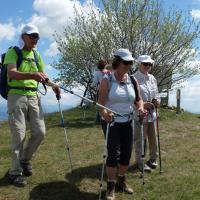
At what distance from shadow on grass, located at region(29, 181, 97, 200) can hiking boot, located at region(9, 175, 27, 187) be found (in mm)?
226

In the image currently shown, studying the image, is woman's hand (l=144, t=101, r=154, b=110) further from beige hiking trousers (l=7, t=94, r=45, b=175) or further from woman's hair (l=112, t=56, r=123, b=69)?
beige hiking trousers (l=7, t=94, r=45, b=175)

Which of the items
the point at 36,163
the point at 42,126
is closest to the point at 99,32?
the point at 36,163

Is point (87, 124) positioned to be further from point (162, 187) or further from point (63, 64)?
point (162, 187)

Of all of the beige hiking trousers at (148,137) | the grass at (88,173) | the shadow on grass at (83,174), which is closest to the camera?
the grass at (88,173)

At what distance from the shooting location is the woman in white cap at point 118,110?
6.74 meters

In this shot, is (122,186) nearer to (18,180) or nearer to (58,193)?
(58,193)

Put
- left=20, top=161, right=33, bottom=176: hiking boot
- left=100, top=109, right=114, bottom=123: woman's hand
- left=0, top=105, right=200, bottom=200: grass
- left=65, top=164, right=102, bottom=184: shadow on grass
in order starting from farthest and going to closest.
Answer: left=65, top=164, right=102, bottom=184: shadow on grass → left=20, top=161, right=33, bottom=176: hiking boot → left=0, top=105, right=200, bottom=200: grass → left=100, top=109, right=114, bottom=123: woman's hand

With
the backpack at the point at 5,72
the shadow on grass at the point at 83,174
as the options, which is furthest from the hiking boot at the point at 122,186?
the backpack at the point at 5,72

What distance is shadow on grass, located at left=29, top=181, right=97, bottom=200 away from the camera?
7035mm

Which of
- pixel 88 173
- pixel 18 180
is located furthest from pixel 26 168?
pixel 88 173

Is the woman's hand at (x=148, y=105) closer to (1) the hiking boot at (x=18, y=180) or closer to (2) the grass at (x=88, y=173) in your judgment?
(2) the grass at (x=88, y=173)

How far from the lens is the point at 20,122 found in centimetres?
736

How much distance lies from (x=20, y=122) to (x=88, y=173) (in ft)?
6.43

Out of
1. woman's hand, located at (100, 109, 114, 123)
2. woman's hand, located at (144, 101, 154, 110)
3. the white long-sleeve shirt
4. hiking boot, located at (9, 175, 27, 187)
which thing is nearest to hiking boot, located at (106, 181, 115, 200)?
woman's hand, located at (100, 109, 114, 123)
